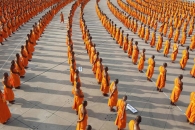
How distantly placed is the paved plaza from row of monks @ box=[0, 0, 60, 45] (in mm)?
1034

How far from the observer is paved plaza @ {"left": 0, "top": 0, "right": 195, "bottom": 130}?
7719 mm

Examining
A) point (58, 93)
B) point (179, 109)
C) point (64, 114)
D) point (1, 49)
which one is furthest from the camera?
point (1, 49)

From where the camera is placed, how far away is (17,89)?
9516 mm

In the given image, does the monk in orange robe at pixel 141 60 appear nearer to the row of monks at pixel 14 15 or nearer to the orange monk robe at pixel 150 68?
the orange monk robe at pixel 150 68

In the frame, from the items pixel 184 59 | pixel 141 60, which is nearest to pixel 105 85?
Result: pixel 141 60

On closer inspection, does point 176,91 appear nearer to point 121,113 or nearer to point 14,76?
point 121,113

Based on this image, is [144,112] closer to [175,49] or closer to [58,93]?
[58,93]

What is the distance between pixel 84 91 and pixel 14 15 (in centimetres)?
1541

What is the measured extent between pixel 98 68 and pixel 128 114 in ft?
8.97

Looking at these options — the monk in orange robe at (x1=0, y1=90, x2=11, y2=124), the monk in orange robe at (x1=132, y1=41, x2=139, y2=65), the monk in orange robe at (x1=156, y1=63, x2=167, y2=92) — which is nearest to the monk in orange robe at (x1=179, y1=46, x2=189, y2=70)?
the monk in orange robe at (x1=132, y1=41, x2=139, y2=65)

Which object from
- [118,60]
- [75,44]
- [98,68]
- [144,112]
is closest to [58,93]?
[98,68]

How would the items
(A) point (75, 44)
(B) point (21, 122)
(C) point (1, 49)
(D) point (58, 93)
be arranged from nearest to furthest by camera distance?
(B) point (21, 122) → (D) point (58, 93) → (C) point (1, 49) → (A) point (75, 44)

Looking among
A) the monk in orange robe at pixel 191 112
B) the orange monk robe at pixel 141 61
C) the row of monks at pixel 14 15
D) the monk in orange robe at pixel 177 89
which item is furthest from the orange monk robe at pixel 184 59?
the row of monks at pixel 14 15

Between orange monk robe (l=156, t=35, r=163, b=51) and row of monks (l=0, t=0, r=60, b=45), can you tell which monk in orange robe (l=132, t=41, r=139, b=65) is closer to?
orange monk robe (l=156, t=35, r=163, b=51)
